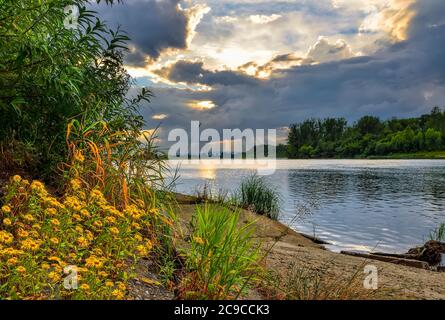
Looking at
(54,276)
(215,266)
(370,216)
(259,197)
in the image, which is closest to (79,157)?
(54,276)

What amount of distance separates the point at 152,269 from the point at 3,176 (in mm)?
3133

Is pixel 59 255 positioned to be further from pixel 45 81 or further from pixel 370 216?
pixel 370 216

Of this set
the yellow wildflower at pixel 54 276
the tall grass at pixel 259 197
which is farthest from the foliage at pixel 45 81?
the tall grass at pixel 259 197

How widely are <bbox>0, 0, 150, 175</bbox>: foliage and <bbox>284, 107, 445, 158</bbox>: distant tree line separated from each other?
4812 inches

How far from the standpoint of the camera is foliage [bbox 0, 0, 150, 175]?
5535 mm

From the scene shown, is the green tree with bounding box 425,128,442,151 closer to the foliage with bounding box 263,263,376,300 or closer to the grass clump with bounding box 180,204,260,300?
the foliage with bounding box 263,263,376,300

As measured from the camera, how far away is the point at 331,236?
648 inches

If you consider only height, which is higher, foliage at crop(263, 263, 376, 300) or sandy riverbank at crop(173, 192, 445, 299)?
foliage at crop(263, 263, 376, 300)

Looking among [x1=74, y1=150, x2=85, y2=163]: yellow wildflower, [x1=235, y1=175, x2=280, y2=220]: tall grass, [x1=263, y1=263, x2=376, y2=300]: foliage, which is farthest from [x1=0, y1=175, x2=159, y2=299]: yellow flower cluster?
[x1=235, y1=175, x2=280, y2=220]: tall grass

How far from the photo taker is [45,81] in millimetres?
5750

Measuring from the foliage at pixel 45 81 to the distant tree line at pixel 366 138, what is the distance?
122221 mm

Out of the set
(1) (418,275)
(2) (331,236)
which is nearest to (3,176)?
(1) (418,275)

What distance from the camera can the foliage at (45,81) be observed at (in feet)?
18.2

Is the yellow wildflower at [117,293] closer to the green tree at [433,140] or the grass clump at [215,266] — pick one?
the grass clump at [215,266]
